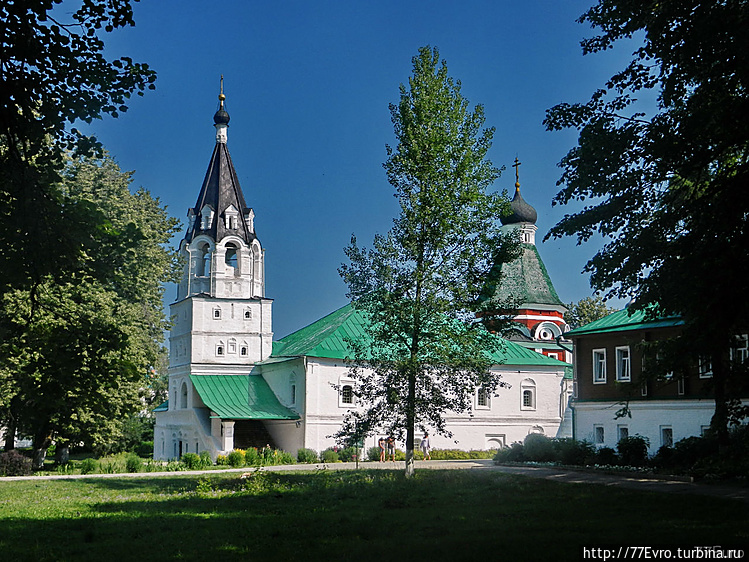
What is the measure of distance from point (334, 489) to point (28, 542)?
8.88 metres

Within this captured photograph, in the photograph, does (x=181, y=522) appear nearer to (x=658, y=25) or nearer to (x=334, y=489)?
(x=334, y=489)

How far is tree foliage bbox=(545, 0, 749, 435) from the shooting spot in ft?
36.9

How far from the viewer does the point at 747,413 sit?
12016 millimetres

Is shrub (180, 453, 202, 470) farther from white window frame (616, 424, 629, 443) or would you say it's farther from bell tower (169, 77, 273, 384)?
white window frame (616, 424, 629, 443)

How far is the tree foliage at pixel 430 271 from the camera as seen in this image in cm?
2250

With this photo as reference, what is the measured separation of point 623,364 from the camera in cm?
3300

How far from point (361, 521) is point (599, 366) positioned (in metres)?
22.7

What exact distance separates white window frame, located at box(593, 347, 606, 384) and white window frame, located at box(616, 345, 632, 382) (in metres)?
0.84

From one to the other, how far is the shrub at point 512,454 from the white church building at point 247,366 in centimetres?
1381

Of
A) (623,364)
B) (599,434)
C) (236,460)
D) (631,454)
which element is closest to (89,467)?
(236,460)

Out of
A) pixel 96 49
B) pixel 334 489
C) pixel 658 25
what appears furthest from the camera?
pixel 334 489

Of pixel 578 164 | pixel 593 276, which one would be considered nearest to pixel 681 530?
pixel 593 276

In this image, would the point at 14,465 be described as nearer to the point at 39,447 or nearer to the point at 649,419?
the point at 39,447

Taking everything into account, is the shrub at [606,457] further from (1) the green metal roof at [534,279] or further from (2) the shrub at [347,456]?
(1) the green metal roof at [534,279]
